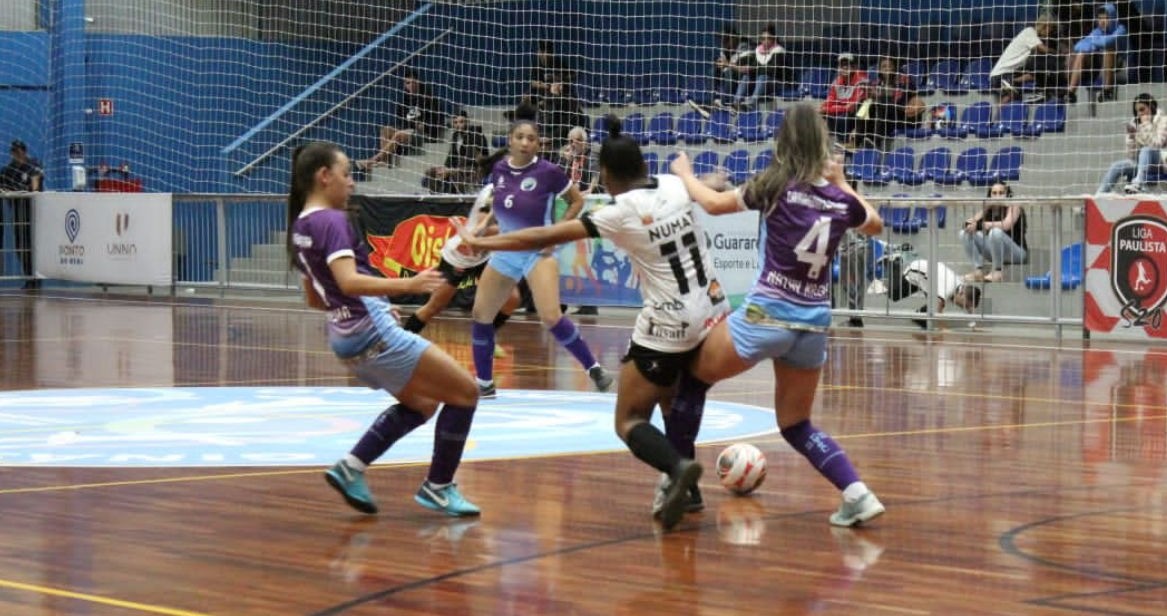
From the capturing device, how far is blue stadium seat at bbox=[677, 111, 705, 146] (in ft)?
86.0

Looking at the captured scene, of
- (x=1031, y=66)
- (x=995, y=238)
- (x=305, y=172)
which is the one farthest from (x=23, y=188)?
(x=305, y=172)

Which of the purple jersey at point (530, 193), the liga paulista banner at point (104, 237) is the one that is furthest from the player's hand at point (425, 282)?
the liga paulista banner at point (104, 237)

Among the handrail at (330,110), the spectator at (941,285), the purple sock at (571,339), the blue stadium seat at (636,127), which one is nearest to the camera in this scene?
the purple sock at (571,339)

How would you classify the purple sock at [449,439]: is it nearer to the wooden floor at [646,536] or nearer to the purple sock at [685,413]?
the wooden floor at [646,536]

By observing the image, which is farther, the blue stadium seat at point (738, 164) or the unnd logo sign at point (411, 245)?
the blue stadium seat at point (738, 164)

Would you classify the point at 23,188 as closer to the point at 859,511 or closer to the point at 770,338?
the point at 770,338

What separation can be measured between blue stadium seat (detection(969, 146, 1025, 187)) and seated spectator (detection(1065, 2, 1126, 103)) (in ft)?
3.45

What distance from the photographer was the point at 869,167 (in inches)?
958

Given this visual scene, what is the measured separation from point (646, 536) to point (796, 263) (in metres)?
1.34

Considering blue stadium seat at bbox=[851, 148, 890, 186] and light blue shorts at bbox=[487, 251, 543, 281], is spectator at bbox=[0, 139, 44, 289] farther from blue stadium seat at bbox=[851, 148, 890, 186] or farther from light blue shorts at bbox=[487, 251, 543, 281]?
light blue shorts at bbox=[487, 251, 543, 281]

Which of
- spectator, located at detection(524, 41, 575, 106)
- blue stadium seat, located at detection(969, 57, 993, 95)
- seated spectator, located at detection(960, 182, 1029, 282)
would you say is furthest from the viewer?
spectator, located at detection(524, 41, 575, 106)

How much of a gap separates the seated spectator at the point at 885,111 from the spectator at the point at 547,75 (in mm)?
4520

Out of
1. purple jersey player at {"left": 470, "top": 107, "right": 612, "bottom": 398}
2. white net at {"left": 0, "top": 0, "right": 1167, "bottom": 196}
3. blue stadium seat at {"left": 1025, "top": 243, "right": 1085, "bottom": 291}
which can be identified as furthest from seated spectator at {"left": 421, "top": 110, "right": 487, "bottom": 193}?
purple jersey player at {"left": 470, "top": 107, "right": 612, "bottom": 398}

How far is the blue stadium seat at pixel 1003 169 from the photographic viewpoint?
23594 mm
